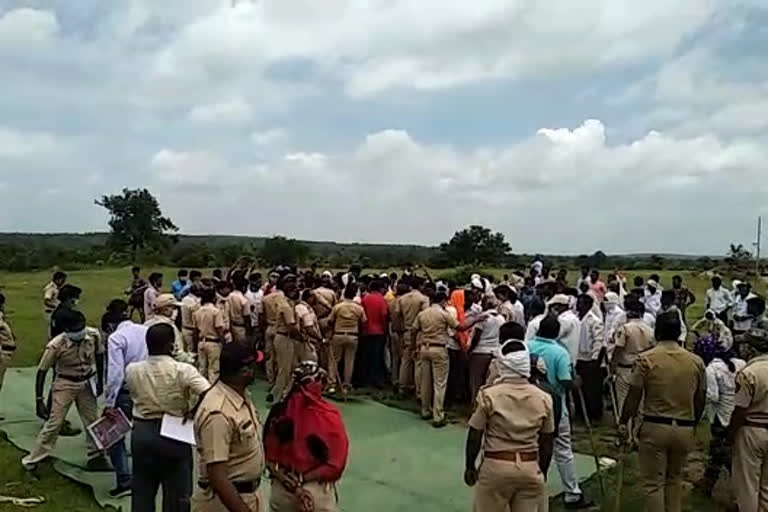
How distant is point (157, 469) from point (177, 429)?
14.9 inches

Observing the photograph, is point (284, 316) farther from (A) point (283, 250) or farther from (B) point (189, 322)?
(A) point (283, 250)

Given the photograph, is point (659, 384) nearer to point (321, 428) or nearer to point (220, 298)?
point (321, 428)

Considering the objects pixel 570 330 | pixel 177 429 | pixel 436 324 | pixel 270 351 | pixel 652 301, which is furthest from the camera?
pixel 652 301

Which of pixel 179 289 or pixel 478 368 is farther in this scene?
pixel 179 289

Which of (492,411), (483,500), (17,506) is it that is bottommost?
(17,506)

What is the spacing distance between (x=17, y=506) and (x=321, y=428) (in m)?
4.44

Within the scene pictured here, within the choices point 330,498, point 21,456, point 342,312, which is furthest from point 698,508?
point 21,456

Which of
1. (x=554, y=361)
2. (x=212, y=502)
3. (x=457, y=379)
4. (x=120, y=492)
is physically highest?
(x=554, y=361)

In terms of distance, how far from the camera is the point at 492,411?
517cm

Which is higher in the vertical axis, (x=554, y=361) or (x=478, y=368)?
(x=554, y=361)

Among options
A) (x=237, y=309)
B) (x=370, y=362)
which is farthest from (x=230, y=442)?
(x=370, y=362)

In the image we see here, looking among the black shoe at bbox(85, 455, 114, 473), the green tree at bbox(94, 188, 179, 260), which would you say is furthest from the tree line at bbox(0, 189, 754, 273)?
the black shoe at bbox(85, 455, 114, 473)

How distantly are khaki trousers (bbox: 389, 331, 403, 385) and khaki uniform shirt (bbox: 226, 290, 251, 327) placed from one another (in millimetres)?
2185

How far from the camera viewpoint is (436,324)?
10.5 metres
